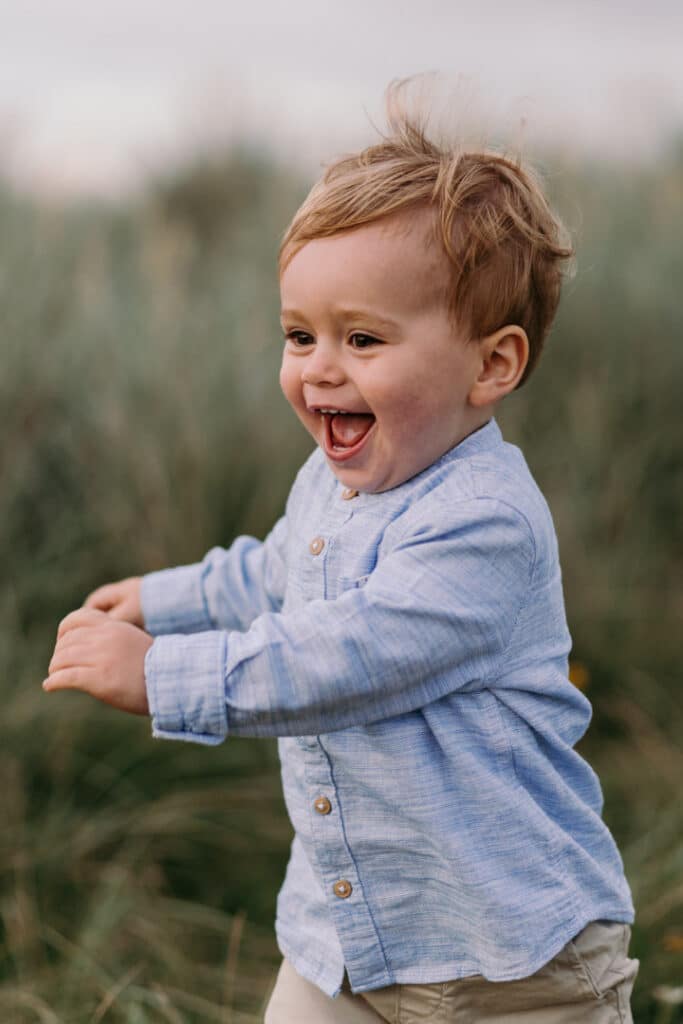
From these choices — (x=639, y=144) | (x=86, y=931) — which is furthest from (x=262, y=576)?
(x=639, y=144)

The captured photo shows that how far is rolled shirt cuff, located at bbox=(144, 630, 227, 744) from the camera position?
157 cm

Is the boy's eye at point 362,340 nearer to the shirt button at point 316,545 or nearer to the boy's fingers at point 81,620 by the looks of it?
the shirt button at point 316,545

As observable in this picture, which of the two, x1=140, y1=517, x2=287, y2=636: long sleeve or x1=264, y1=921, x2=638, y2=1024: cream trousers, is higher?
x1=140, y1=517, x2=287, y2=636: long sleeve

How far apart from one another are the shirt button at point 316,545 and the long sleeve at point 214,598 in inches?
11.3

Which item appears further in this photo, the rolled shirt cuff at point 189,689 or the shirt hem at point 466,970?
the shirt hem at point 466,970

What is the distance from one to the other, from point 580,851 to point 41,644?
177 cm

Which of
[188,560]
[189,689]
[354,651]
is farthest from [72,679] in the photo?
[188,560]

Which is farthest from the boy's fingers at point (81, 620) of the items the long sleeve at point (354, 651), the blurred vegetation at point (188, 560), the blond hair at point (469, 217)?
the blurred vegetation at point (188, 560)

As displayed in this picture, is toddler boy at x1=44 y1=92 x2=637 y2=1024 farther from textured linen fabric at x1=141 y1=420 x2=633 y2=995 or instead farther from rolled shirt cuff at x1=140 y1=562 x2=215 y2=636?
rolled shirt cuff at x1=140 y1=562 x2=215 y2=636

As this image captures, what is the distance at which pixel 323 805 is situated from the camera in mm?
1796

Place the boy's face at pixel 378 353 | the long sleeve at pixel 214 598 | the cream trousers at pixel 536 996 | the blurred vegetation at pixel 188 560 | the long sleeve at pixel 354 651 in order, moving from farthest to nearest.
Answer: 1. the blurred vegetation at pixel 188 560
2. the long sleeve at pixel 214 598
3. the cream trousers at pixel 536 996
4. the boy's face at pixel 378 353
5. the long sleeve at pixel 354 651

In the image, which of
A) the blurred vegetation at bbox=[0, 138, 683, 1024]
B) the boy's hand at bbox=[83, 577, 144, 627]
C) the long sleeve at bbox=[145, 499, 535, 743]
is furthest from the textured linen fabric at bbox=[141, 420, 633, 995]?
the blurred vegetation at bbox=[0, 138, 683, 1024]

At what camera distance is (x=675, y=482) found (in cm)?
421

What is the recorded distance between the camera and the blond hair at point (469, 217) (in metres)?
1.68
